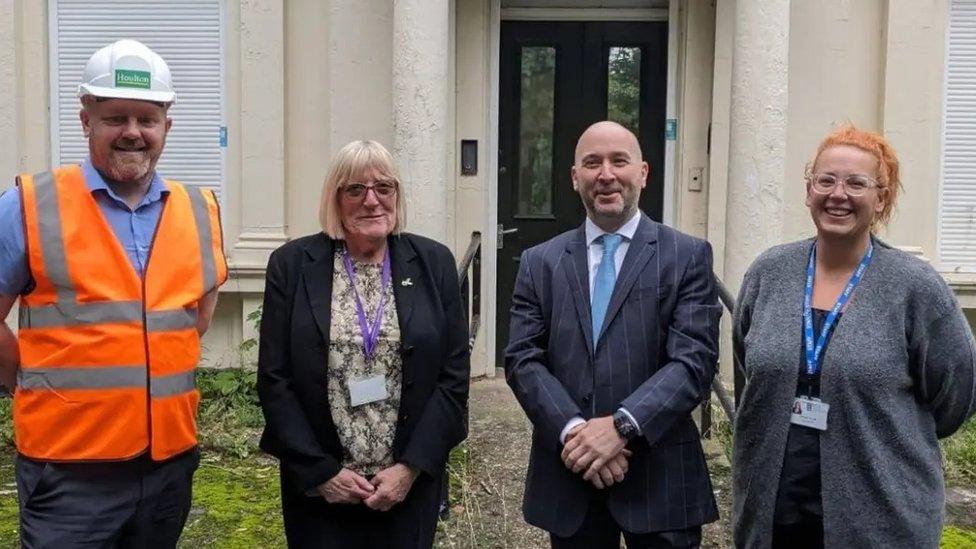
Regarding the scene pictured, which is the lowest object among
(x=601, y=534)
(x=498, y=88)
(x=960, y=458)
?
(x=960, y=458)

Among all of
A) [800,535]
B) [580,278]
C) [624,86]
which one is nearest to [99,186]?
[580,278]

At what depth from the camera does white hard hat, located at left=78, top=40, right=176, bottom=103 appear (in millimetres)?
2650

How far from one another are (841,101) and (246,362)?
434 centimetres

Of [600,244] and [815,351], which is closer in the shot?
[815,351]

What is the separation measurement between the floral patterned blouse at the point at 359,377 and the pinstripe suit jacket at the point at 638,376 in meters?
0.38

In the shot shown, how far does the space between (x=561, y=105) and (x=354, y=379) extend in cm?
438

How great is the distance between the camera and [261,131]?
21.6 ft

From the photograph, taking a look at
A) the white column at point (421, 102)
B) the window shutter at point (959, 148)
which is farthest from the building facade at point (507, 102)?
the white column at point (421, 102)

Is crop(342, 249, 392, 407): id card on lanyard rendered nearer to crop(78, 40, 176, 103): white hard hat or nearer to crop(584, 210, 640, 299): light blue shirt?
crop(584, 210, 640, 299): light blue shirt

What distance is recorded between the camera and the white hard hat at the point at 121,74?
2.65 metres

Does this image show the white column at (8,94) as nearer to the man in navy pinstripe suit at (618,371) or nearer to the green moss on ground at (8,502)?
the green moss on ground at (8,502)

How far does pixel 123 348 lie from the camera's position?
265 cm

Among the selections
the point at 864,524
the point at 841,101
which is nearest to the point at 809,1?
the point at 841,101

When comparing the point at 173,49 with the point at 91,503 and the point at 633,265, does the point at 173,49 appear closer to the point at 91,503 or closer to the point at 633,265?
the point at 91,503
